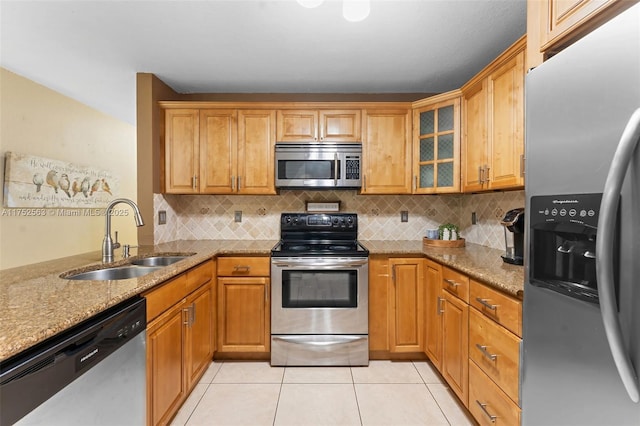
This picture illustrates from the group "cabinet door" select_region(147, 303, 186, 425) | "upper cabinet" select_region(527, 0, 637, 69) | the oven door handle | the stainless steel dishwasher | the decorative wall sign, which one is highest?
"upper cabinet" select_region(527, 0, 637, 69)

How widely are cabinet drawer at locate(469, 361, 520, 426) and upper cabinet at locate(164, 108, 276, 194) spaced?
2047mm

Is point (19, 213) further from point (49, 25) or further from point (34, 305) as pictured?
point (34, 305)

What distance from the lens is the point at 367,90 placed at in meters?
2.88

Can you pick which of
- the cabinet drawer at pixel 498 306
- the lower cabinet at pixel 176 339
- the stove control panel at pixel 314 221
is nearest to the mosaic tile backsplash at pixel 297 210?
the stove control panel at pixel 314 221

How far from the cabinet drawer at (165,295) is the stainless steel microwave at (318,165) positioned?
→ 122 centimetres

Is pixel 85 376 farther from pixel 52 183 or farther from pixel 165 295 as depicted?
pixel 52 183

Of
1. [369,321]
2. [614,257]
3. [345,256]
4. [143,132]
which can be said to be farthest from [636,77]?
[143,132]

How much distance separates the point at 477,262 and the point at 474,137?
0.97m

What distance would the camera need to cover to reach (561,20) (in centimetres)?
99

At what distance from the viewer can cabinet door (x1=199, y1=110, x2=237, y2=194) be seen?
2688mm

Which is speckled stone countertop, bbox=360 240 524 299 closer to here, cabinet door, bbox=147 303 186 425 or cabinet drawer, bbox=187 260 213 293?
cabinet drawer, bbox=187 260 213 293

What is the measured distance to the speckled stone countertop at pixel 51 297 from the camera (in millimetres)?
830

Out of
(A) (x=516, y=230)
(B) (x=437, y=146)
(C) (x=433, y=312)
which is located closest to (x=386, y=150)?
(B) (x=437, y=146)

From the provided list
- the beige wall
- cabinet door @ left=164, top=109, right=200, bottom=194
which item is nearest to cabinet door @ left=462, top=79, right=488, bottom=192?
cabinet door @ left=164, top=109, right=200, bottom=194
